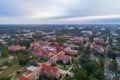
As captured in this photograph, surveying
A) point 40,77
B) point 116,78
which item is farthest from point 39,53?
point 116,78

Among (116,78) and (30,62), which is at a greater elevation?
(30,62)

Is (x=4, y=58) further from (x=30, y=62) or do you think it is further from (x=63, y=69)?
(x=63, y=69)

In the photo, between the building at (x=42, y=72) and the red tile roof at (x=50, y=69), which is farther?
the red tile roof at (x=50, y=69)

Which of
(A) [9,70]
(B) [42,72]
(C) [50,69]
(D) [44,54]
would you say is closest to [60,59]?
(D) [44,54]

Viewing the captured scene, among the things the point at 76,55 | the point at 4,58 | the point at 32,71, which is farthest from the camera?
the point at 76,55

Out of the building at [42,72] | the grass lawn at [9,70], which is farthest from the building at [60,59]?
the grass lawn at [9,70]

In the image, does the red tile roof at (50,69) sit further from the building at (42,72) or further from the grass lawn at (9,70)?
the grass lawn at (9,70)

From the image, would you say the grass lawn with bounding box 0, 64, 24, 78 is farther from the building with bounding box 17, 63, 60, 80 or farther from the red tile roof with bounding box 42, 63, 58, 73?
the red tile roof with bounding box 42, 63, 58, 73

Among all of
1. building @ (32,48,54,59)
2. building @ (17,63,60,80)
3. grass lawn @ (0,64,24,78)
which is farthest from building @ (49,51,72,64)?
grass lawn @ (0,64,24,78)

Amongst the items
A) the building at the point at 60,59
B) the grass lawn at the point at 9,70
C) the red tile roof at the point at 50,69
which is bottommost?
the grass lawn at the point at 9,70

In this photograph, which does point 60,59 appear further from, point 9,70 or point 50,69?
point 9,70

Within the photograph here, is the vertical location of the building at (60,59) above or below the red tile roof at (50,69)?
below
